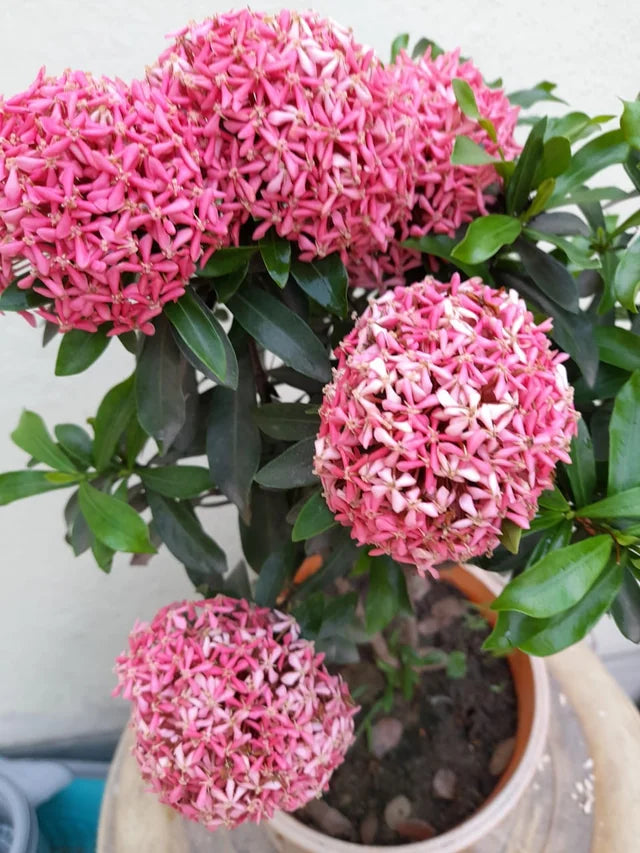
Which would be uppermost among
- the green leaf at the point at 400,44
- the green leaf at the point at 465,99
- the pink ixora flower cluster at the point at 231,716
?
the green leaf at the point at 400,44

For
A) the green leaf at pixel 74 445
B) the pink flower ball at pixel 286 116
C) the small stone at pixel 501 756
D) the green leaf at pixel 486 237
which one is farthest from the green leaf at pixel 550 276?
the small stone at pixel 501 756

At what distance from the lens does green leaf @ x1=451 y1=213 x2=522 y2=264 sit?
494mm

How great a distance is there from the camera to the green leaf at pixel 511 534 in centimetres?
44

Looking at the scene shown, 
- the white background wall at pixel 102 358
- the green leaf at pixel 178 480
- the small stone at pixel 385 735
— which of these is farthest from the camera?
the small stone at pixel 385 735

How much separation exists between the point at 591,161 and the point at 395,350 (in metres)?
0.28

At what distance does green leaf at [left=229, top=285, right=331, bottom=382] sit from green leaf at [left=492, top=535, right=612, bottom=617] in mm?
200

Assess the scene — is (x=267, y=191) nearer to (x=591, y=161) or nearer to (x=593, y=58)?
(x=591, y=161)

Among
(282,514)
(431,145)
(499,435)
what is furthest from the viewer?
(282,514)

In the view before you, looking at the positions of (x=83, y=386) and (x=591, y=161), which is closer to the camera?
(x=591, y=161)

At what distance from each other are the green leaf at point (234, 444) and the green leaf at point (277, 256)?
0.51 ft

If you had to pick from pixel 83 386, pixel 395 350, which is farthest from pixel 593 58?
pixel 83 386

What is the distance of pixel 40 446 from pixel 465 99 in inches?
19.3

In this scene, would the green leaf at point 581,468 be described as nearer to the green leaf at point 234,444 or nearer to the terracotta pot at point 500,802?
the green leaf at point 234,444

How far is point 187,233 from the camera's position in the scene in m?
0.44
